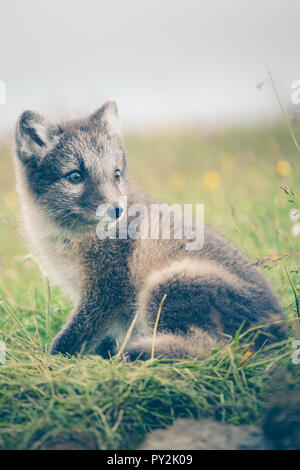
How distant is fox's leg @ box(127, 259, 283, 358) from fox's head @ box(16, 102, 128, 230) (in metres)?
0.65

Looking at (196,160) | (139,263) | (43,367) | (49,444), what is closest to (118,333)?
(139,263)

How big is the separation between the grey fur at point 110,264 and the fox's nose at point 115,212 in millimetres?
107

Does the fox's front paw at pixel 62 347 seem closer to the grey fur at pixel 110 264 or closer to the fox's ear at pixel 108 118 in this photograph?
the grey fur at pixel 110 264

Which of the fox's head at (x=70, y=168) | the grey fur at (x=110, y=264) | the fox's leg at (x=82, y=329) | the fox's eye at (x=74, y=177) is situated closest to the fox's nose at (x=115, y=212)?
the fox's head at (x=70, y=168)

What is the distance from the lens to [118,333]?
3381 millimetres

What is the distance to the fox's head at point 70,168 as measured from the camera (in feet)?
10.8

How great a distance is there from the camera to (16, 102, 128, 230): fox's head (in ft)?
10.8

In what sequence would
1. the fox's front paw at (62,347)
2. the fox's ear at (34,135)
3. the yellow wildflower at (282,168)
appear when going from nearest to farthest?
the fox's front paw at (62,347), the fox's ear at (34,135), the yellow wildflower at (282,168)

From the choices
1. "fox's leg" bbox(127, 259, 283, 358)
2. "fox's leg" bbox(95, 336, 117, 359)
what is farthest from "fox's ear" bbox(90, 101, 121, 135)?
"fox's leg" bbox(95, 336, 117, 359)

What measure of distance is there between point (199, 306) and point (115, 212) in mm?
→ 883

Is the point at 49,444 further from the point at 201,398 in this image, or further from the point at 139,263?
the point at 139,263

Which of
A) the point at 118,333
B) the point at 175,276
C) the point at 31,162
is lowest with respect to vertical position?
the point at 118,333
